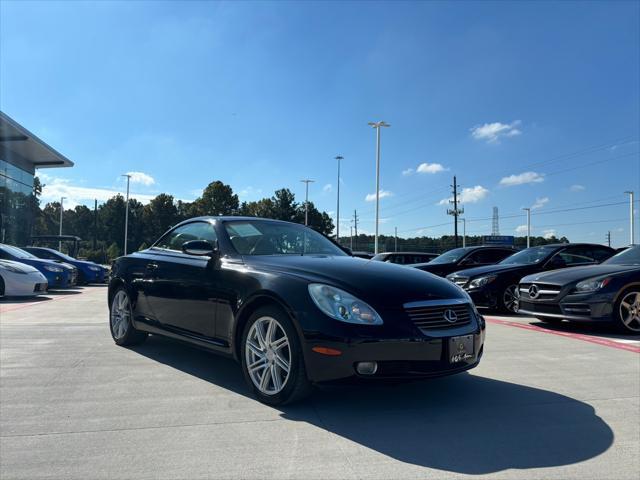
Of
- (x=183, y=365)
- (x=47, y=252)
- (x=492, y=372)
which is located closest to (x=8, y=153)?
(x=47, y=252)

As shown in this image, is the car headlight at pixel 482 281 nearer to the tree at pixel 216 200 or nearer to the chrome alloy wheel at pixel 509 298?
the chrome alloy wheel at pixel 509 298

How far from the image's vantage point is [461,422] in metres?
3.25

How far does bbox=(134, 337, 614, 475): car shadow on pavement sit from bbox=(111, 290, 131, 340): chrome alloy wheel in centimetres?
150

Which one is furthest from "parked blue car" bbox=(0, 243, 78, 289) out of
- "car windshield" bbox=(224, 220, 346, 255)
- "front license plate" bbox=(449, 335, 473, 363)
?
"front license plate" bbox=(449, 335, 473, 363)

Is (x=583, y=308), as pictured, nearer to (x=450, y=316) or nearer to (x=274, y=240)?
(x=450, y=316)

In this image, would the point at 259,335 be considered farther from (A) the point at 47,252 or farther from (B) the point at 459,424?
(A) the point at 47,252

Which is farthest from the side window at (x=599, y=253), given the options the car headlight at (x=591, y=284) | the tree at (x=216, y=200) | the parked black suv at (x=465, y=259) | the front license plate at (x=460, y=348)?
the tree at (x=216, y=200)

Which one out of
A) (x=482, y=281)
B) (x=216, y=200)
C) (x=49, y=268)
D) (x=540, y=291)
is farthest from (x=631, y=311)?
(x=216, y=200)

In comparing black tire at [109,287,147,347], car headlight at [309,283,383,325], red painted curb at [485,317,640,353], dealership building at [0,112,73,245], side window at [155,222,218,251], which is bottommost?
red painted curb at [485,317,640,353]

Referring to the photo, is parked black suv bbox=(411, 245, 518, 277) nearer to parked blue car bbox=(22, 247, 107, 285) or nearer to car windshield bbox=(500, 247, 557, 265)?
car windshield bbox=(500, 247, 557, 265)

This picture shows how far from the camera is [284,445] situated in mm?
2828

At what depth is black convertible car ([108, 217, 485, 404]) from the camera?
3.11m

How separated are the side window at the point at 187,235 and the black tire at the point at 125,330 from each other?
30.1 inches

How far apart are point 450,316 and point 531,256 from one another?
307 inches
